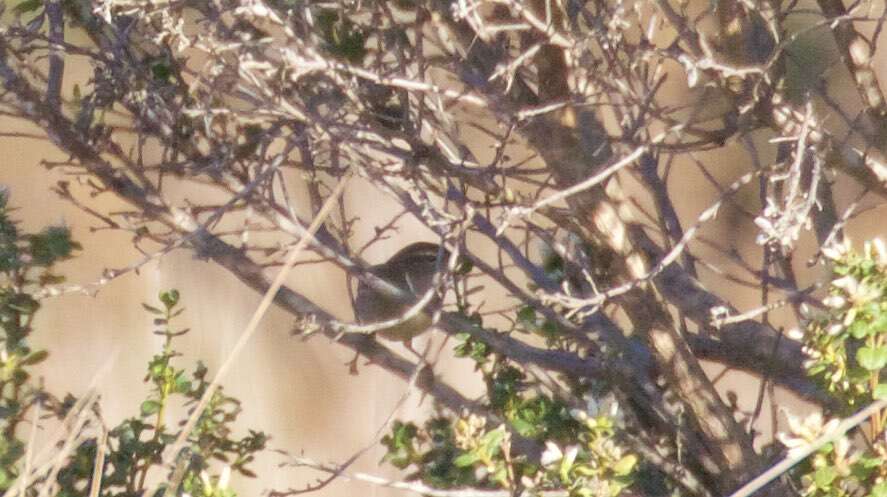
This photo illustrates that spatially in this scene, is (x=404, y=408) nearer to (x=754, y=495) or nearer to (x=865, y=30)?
(x=754, y=495)

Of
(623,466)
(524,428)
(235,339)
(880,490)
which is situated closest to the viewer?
(880,490)

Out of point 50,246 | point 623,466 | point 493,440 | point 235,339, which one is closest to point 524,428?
point 493,440

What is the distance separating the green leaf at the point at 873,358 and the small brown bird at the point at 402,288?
127cm

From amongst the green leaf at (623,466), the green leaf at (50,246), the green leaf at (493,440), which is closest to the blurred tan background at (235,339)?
the green leaf at (50,246)

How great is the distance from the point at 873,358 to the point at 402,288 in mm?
1418

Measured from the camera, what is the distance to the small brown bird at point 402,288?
2.83m

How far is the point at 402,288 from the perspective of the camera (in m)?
2.84

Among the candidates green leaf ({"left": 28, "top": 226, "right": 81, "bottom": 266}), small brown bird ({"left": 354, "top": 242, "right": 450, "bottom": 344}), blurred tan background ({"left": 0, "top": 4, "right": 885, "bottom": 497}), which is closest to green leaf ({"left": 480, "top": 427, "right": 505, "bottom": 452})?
small brown bird ({"left": 354, "top": 242, "right": 450, "bottom": 344})

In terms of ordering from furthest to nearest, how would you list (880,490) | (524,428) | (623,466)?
(524,428) → (623,466) → (880,490)

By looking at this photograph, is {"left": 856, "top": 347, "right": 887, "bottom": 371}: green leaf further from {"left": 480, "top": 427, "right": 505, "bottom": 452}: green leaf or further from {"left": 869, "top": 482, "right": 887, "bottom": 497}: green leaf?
{"left": 480, "top": 427, "right": 505, "bottom": 452}: green leaf

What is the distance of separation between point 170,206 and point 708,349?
1312 millimetres

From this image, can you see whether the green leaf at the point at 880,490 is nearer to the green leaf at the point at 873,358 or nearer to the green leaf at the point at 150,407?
the green leaf at the point at 873,358

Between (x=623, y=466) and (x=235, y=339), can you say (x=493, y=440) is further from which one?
(x=235, y=339)

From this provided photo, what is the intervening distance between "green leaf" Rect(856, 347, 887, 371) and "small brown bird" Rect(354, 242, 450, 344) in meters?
1.27
